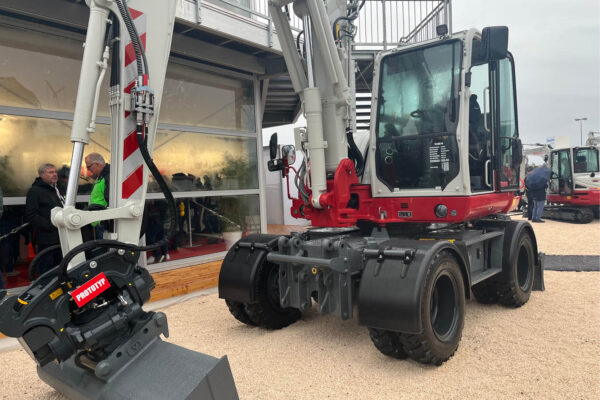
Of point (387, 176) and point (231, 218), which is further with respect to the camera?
point (231, 218)

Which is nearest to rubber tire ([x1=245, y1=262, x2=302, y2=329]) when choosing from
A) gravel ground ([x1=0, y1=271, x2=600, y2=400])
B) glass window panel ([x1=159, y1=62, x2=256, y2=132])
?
gravel ground ([x1=0, y1=271, x2=600, y2=400])

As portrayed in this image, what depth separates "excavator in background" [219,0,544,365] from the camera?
348cm

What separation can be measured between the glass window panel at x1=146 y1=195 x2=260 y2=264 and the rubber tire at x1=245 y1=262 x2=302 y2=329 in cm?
259

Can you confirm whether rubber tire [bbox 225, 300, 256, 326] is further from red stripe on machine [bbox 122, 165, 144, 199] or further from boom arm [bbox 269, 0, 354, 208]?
red stripe on machine [bbox 122, 165, 144, 199]

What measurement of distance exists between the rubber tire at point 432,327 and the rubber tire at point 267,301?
1.36m

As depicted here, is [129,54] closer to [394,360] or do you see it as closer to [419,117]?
[419,117]

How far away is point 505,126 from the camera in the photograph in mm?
4715

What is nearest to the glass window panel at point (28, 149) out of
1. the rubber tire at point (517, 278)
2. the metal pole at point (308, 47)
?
the metal pole at point (308, 47)

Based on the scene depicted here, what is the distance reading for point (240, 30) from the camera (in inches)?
234

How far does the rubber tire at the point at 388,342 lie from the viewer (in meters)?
3.21

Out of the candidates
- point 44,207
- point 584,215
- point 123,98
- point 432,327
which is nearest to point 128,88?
point 123,98

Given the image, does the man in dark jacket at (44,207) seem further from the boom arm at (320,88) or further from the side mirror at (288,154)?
the boom arm at (320,88)

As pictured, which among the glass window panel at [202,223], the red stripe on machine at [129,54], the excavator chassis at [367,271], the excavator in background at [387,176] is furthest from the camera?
the glass window panel at [202,223]

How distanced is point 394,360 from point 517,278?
2203mm
